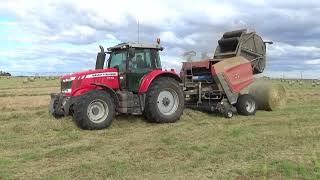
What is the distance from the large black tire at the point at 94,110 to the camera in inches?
486

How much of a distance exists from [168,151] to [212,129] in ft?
10.4

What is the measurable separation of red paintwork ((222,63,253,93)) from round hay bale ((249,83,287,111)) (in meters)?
0.83

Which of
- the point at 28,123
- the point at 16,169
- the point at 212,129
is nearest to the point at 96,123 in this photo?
the point at 28,123

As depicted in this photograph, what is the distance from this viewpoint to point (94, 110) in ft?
41.7

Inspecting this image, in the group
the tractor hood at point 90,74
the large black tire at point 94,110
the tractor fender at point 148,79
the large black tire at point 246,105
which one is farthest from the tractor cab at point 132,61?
the large black tire at point 246,105

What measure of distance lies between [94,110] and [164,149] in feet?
11.2

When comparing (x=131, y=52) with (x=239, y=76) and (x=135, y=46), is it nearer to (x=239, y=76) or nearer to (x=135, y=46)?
(x=135, y=46)

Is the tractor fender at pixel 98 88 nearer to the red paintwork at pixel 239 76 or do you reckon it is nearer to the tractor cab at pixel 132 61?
the tractor cab at pixel 132 61

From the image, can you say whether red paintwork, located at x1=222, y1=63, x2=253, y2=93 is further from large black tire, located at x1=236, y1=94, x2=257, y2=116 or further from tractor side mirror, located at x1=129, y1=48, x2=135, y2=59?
tractor side mirror, located at x1=129, y1=48, x2=135, y2=59

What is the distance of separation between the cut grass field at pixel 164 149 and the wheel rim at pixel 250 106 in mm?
1292

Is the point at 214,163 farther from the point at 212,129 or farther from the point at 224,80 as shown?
the point at 224,80

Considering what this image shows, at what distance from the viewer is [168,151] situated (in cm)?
958

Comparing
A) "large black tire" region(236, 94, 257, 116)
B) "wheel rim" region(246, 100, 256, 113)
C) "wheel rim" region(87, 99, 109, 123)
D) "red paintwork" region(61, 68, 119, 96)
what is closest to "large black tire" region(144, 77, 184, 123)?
"red paintwork" region(61, 68, 119, 96)

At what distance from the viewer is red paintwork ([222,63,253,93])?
1570 cm
